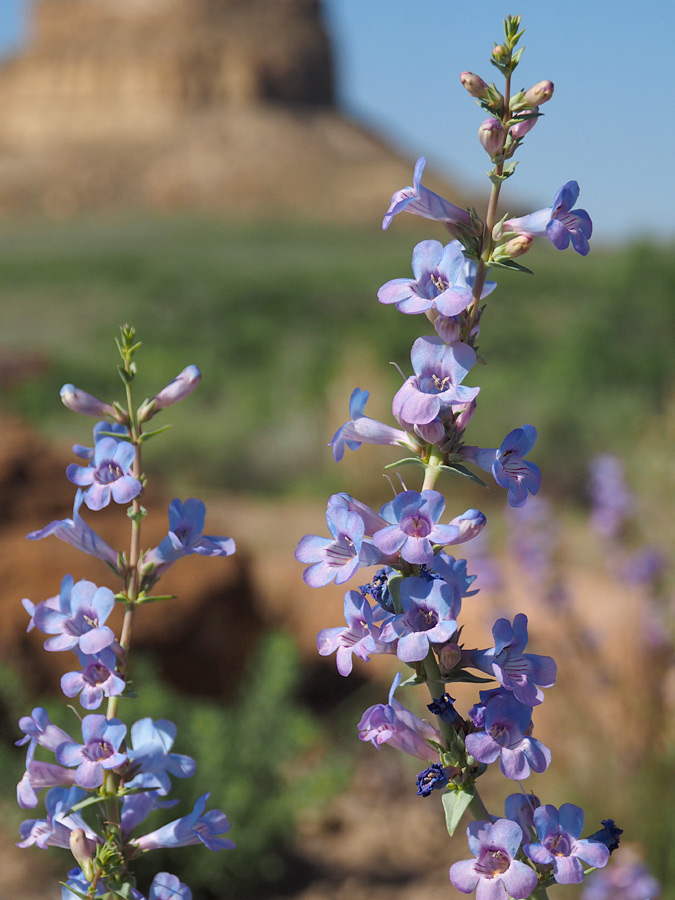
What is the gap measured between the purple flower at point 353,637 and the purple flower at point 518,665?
117 mm

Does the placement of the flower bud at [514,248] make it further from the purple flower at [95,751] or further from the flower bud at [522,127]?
the purple flower at [95,751]

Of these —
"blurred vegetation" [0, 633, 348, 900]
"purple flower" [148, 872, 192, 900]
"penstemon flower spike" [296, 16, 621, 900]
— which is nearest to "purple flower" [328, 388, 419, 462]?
"penstemon flower spike" [296, 16, 621, 900]

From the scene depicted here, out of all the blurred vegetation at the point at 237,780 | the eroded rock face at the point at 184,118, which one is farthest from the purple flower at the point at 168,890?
the eroded rock face at the point at 184,118

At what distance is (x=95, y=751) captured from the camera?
1.02 metres

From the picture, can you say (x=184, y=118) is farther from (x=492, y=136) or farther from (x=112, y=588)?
(x=492, y=136)

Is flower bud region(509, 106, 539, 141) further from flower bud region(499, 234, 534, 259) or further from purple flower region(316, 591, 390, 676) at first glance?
purple flower region(316, 591, 390, 676)

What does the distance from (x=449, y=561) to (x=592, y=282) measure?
42070 millimetres

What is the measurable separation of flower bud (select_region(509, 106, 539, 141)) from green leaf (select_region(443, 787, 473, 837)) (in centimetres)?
68

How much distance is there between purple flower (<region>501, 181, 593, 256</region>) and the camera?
100 cm

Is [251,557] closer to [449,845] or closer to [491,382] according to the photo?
[449,845]

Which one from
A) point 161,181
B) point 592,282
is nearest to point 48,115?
point 161,181

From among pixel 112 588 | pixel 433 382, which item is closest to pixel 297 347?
pixel 112 588

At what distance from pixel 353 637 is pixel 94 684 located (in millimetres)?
286

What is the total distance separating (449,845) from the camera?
4371 millimetres
